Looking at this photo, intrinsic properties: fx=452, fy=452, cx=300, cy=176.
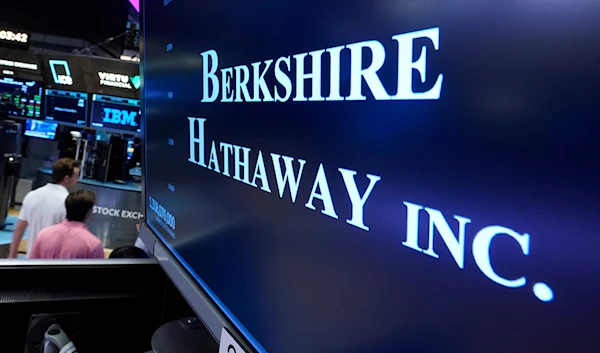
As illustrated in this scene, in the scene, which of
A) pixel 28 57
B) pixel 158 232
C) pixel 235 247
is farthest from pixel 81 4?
pixel 235 247

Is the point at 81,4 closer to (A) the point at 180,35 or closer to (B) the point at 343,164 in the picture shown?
(A) the point at 180,35

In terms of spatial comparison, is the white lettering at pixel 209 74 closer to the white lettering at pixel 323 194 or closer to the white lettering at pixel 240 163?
the white lettering at pixel 240 163

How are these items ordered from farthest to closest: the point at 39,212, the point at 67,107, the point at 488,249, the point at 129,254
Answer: the point at 67,107 → the point at 39,212 → the point at 129,254 → the point at 488,249

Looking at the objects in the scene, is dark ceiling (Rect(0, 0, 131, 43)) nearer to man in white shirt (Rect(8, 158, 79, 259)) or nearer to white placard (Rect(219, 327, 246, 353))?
man in white shirt (Rect(8, 158, 79, 259))

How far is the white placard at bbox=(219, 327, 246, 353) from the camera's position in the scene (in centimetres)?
72

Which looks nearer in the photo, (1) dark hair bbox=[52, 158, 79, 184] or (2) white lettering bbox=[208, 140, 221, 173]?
(2) white lettering bbox=[208, 140, 221, 173]

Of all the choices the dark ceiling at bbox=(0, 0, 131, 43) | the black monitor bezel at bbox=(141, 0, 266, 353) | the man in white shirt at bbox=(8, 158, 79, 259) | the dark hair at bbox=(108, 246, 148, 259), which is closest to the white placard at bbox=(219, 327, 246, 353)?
the black monitor bezel at bbox=(141, 0, 266, 353)

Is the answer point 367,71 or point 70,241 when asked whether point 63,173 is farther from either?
point 367,71

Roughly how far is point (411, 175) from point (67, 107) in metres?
5.92

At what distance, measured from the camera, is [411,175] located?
42cm

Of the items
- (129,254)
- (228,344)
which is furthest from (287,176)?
(129,254)

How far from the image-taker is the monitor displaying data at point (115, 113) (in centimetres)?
529

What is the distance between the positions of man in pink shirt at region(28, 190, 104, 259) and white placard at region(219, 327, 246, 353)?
190cm

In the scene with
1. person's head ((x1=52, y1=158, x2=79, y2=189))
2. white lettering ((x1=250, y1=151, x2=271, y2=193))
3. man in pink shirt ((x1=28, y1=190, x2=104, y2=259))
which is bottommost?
man in pink shirt ((x1=28, y1=190, x2=104, y2=259))
